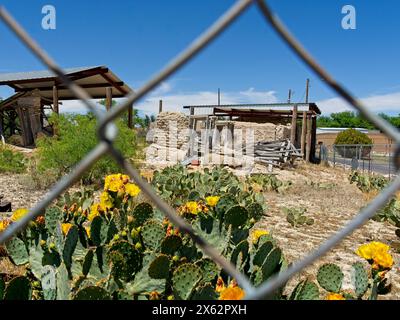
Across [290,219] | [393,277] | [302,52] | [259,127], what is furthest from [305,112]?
[302,52]

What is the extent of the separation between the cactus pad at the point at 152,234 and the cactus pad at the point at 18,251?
70 cm

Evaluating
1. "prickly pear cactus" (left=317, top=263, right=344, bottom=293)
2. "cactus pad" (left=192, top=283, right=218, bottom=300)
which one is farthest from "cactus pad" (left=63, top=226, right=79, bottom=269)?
"prickly pear cactus" (left=317, top=263, right=344, bottom=293)

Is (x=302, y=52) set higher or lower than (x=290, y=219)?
higher

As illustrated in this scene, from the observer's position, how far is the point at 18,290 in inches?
57.0

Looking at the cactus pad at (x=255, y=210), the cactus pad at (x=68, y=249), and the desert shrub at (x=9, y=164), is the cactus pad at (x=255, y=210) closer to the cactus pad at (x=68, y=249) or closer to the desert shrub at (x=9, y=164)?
the cactus pad at (x=68, y=249)

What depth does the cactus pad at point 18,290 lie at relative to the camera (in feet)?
4.68

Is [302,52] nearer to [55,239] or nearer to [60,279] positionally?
[60,279]

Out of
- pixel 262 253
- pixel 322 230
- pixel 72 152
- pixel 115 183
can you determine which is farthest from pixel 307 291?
pixel 72 152

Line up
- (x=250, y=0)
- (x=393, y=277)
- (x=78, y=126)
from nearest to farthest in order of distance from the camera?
(x=250, y=0) → (x=393, y=277) → (x=78, y=126)

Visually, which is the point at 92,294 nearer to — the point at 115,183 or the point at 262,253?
the point at 262,253

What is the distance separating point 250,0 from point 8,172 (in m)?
9.78

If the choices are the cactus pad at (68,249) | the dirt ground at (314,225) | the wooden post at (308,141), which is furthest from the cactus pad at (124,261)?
the wooden post at (308,141)

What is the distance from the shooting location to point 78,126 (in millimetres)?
8180
